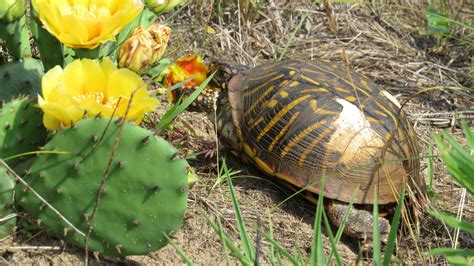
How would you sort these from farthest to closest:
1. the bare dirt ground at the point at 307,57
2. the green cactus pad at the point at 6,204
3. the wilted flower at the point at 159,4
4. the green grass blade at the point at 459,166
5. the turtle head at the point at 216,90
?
the turtle head at the point at 216,90 → the bare dirt ground at the point at 307,57 → the wilted flower at the point at 159,4 → the green cactus pad at the point at 6,204 → the green grass blade at the point at 459,166

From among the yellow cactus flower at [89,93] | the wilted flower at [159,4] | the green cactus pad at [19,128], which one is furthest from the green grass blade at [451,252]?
the wilted flower at [159,4]

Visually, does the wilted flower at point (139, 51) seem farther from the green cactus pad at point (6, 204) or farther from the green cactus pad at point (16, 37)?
the green cactus pad at point (6, 204)

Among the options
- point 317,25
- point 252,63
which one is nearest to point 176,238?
point 252,63

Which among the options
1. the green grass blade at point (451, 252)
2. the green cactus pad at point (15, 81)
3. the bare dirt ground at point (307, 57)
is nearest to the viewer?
the green grass blade at point (451, 252)

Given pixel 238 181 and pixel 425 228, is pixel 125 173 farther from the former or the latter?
pixel 425 228

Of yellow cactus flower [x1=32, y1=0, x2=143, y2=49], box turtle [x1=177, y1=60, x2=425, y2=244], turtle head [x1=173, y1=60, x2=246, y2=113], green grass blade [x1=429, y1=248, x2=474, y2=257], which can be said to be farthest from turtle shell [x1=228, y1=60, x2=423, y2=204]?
yellow cactus flower [x1=32, y1=0, x2=143, y2=49]

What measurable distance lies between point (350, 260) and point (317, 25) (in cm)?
215

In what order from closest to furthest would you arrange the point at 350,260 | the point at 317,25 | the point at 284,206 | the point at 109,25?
the point at 109,25 → the point at 350,260 → the point at 284,206 → the point at 317,25

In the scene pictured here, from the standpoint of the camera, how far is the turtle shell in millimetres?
2914

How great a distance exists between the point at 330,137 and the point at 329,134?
1 cm

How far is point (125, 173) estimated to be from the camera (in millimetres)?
2018

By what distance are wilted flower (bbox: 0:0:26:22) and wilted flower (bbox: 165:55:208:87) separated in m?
1.04

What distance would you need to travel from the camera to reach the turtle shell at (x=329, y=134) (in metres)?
2.91

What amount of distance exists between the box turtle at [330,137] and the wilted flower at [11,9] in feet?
4.07
